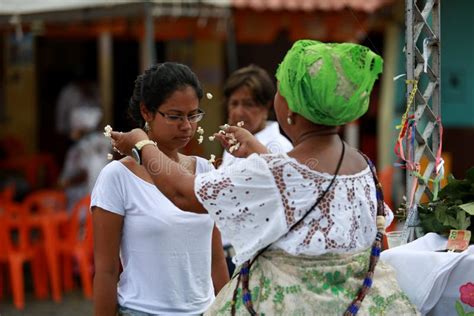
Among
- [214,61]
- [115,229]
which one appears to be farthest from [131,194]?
[214,61]

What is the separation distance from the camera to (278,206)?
2.63 metres

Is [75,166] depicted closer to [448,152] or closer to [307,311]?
[448,152]

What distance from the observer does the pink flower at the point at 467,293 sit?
10.3 ft

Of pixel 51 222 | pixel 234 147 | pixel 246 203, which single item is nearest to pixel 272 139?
pixel 234 147

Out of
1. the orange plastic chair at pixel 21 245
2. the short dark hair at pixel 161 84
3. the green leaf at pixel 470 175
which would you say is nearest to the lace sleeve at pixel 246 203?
the short dark hair at pixel 161 84

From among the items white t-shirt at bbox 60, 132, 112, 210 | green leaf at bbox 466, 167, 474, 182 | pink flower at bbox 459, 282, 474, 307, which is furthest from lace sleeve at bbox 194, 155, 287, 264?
white t-shirt at bbox 60, 132, 112, 210

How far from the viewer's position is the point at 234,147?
9.76 ft

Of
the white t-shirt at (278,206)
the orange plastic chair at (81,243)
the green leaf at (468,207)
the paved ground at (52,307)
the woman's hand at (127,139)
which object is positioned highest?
the woman's hand at (127,139)

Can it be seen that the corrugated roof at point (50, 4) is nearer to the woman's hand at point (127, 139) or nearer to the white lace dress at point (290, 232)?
the woman's hand at point (127, 139)

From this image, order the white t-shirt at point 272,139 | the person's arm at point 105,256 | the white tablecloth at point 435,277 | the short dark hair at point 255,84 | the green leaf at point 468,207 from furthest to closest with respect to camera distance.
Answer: the short dark hair at point 255,84 < the white t-shirt at point 272,139 < the green leaf at point 468,207 < the person's arm at point 105,256 < the white tablecloth at point 435,277

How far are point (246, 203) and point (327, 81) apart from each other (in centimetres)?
43

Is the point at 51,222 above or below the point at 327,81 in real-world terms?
below

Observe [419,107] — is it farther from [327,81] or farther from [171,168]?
[171,168]

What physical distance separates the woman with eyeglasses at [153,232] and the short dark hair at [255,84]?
1.88m
